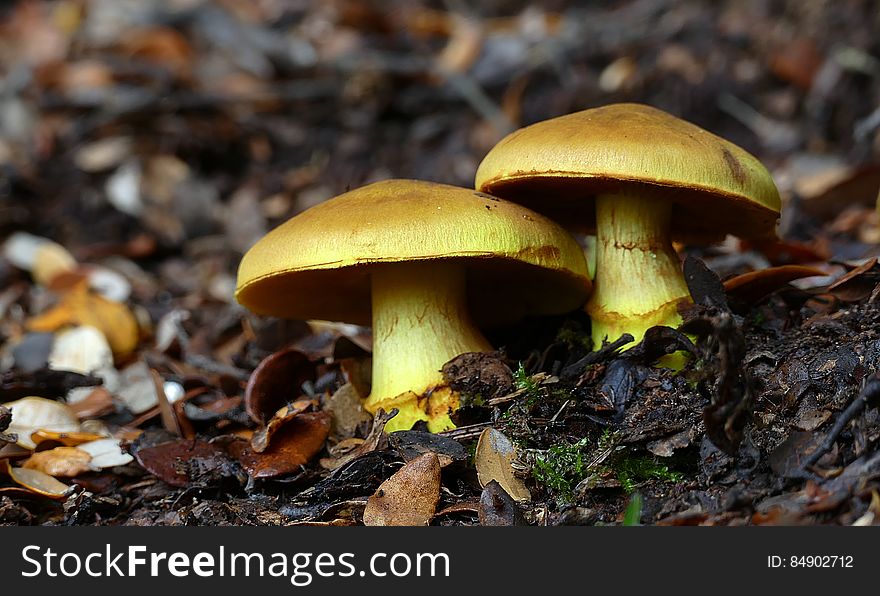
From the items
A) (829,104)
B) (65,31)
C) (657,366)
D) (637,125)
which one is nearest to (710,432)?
(657,366)

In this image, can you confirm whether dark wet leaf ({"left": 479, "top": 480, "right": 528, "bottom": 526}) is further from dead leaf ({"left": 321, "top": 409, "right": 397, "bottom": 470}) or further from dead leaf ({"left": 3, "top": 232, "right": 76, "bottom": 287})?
dead leaf ({"left": 3, "top": 232, "right": 76, "bottom": 287})

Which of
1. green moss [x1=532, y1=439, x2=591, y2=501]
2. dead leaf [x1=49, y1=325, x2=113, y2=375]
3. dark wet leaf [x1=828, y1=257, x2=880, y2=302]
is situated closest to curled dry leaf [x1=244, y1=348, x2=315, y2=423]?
green moss [x1=532, y1=439, x2=591, y2=501]

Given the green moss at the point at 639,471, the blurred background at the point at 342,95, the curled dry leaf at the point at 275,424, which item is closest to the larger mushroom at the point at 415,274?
the curled dry leaf at the point at 275,424

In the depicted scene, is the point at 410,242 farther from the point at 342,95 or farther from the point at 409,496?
the point at 342,95

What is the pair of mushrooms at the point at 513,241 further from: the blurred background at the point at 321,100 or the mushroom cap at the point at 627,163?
the blurred background at the point at 321,100

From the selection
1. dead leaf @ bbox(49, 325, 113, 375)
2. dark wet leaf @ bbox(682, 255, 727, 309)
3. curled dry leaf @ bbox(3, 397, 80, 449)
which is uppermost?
dead leaf @ bbox(49, 325, 113, 375)

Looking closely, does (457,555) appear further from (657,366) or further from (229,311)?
(229,311)

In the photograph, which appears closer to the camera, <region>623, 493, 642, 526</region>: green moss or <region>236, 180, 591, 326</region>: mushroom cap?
<region>623, 493, 642, 526</region>: green moss

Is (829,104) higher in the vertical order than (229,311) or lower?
higher
